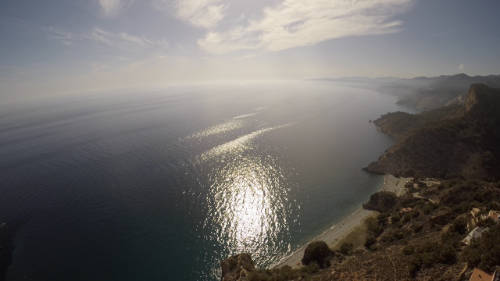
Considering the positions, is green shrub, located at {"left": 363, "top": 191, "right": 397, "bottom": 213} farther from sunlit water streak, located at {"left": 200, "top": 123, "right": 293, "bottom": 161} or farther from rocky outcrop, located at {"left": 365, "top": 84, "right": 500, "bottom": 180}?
sunlit water streak, located at {"left": 200, "top": 123, "right": 293, "bottom": 161}

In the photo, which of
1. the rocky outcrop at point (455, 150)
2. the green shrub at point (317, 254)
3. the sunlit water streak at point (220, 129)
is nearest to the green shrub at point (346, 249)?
the green shrub at point (317, 254)

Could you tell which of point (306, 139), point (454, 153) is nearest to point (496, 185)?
point (454, 153)

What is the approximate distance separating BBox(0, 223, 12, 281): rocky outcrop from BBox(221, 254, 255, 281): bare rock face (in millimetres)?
49640

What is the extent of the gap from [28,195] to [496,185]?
519 feet

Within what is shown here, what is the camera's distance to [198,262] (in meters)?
47.9

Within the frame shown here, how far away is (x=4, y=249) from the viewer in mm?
52062

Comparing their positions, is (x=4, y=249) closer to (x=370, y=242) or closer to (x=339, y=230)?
(x=339, y=230)

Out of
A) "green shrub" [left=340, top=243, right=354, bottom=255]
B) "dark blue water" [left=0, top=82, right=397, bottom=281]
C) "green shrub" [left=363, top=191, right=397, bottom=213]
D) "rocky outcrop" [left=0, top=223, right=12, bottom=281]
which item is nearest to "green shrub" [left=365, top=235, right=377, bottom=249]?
"green shrub" [left=340, top=243, right=354, bottom=255]

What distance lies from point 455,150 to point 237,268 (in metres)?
95.5

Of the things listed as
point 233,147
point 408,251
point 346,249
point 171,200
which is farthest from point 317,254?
point 233,147

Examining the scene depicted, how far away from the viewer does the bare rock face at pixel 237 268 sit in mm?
39781

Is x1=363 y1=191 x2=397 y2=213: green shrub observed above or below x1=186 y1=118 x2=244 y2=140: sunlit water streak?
below

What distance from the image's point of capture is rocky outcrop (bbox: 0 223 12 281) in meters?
46.2

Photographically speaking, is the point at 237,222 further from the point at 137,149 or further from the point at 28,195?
the point at 137,149
